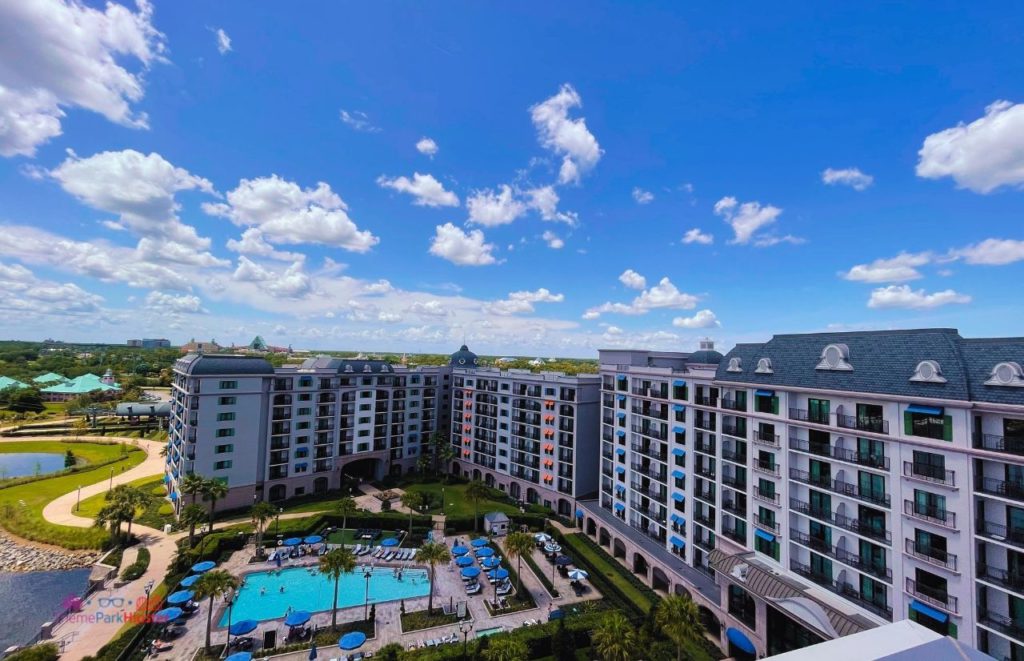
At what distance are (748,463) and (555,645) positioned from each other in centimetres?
2532

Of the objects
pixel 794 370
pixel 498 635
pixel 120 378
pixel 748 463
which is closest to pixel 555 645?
pixel 498 635

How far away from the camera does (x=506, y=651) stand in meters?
34.3

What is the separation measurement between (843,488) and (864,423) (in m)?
5.81

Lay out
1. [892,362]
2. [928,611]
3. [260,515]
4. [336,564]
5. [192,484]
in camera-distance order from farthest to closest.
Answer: [192,484] < [260,515] < [336,564] < [892,362] < [928,611]

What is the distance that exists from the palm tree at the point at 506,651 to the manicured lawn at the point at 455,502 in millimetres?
34603

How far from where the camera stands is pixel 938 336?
33.1 metres

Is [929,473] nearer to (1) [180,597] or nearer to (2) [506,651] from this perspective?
(2) [506,651]

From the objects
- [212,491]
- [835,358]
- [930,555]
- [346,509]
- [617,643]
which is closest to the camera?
[930,555]

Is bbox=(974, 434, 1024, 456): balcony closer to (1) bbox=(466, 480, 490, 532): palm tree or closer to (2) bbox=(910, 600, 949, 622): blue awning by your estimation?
(2) bbox=(910, 600, 949, 622): blue awning

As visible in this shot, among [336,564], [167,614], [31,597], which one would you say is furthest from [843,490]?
[31,597]

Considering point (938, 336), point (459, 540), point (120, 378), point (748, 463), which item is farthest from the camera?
point (120, 378)

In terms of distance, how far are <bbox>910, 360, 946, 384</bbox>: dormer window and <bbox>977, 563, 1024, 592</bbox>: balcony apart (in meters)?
12.3

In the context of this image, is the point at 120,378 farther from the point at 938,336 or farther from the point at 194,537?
the point at 938,336

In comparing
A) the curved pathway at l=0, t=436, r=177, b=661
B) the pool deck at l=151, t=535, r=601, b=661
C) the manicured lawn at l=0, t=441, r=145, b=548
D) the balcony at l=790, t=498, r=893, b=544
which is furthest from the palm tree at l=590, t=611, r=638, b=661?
the manicured lawn at l=0, t=441, r=145, b=548
